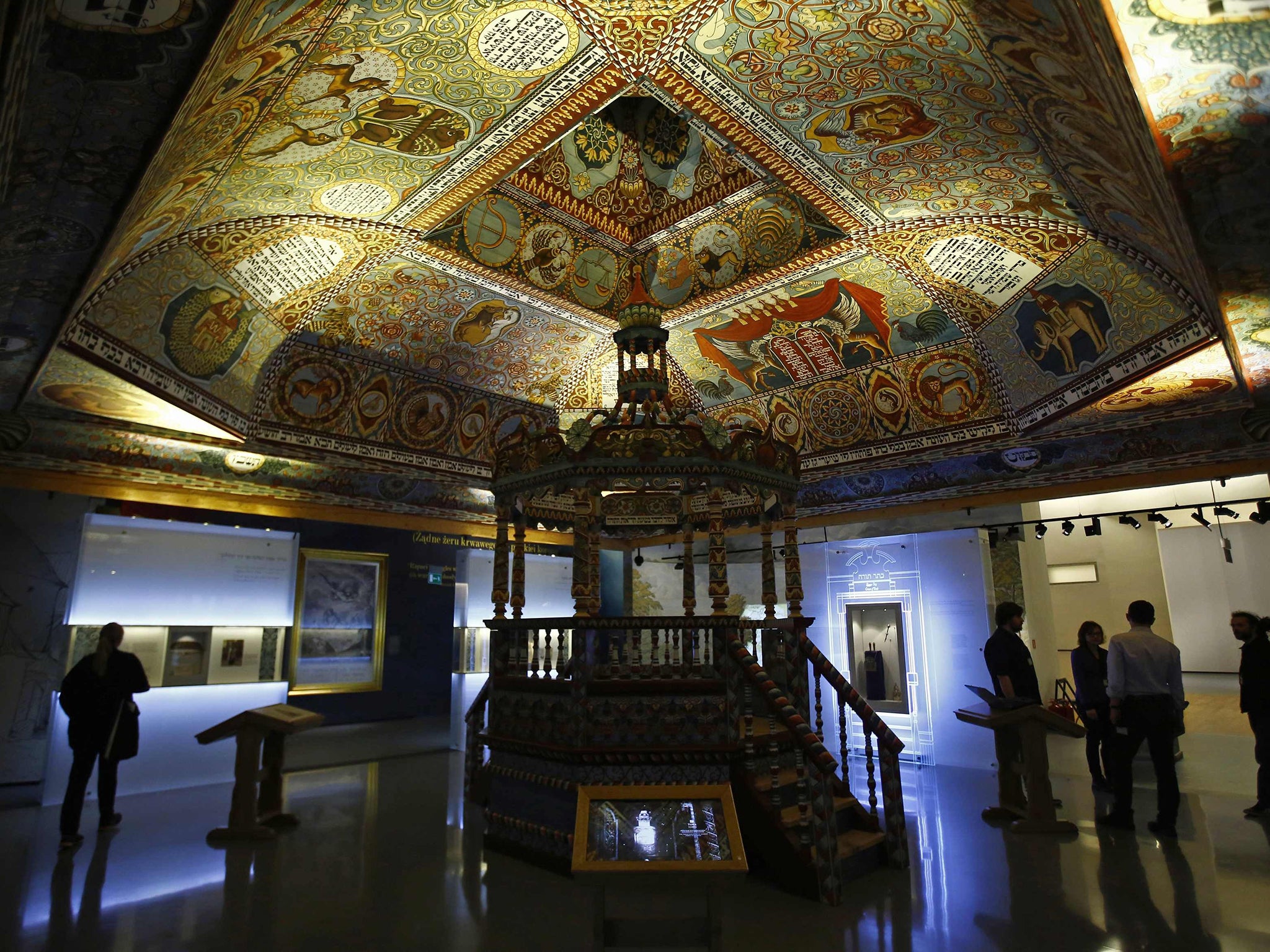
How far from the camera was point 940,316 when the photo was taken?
8773 mm

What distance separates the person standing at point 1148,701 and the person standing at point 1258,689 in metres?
0.93

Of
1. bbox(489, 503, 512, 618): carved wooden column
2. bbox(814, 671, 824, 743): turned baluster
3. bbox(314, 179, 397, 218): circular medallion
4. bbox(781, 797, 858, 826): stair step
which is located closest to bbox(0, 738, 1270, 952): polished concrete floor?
bbox(781, 797, 858, 826): stair step

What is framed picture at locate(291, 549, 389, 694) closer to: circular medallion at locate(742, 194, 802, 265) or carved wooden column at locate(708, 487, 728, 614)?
carved wooden column at locate(708, 487, 728, 614)

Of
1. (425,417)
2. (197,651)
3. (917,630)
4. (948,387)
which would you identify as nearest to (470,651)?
(425,417)

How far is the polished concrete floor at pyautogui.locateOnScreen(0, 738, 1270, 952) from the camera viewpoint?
404 centimetres

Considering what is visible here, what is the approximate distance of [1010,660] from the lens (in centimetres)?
690

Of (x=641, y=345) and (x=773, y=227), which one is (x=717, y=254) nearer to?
(x=773, y=227)

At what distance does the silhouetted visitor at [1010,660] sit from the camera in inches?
269

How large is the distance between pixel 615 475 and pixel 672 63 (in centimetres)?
316

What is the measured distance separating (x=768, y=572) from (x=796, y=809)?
86.1 inches

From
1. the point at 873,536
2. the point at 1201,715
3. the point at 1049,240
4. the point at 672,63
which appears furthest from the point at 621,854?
the point at 1201,715

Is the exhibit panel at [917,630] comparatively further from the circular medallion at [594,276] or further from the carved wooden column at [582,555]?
the carved wooden column at [582,555]

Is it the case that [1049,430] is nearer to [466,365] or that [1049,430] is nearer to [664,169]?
Answer: [664,169]

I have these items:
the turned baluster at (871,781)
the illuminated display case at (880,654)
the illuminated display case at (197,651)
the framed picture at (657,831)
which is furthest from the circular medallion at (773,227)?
the illuminated display case at (197,651)
